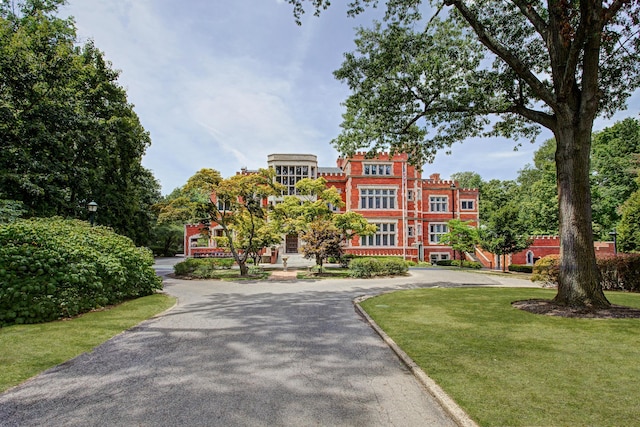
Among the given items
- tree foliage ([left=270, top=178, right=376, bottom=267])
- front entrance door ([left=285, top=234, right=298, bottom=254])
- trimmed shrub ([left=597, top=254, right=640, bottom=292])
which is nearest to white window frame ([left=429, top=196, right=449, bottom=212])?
front entrance door ([left=285, top=234, right=298, bottom=254])

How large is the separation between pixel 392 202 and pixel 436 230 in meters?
6.67

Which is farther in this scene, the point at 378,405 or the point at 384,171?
the point at 384,171

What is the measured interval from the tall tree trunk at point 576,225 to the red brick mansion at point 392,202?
27227 millimetres

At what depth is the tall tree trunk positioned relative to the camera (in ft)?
30.6

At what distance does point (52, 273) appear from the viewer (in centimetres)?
839

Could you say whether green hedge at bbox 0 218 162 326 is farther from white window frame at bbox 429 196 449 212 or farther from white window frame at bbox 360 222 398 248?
white window frame at bbox 429 196 449 212

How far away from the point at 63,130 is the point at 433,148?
57.3ft

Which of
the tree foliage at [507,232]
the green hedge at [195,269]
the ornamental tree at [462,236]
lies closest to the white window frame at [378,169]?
the ornamental tree at [462,236]

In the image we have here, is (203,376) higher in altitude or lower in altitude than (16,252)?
lower

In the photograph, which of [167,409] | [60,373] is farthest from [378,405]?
[60,373]

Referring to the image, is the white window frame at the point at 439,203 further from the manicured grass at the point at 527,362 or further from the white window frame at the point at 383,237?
the manicured grass at the point at 527,362

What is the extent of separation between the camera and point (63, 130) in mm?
16703

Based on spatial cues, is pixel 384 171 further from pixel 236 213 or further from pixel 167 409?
pixel 167 409

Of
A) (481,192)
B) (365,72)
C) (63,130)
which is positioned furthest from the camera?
(481,192)
